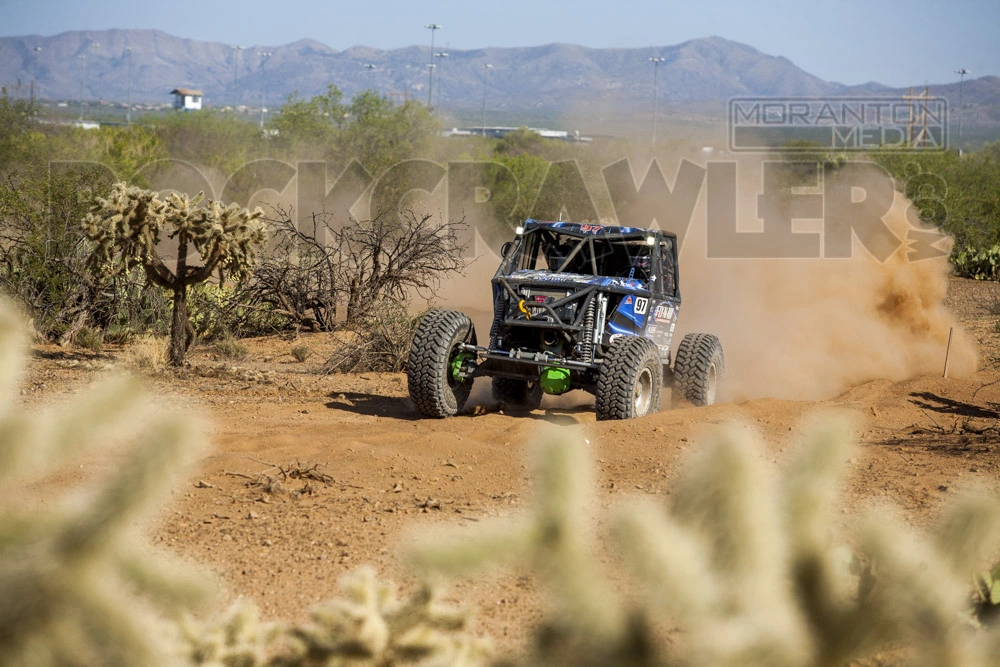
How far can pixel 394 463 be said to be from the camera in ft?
25.5

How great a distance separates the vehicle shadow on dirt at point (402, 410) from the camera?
10766mm

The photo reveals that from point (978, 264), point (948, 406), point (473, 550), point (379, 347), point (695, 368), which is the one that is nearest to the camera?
point (473, 550)

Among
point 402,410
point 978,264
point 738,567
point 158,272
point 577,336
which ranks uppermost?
point 978,264

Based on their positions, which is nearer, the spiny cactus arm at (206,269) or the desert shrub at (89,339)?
the spiny cactus arm at (206,269)

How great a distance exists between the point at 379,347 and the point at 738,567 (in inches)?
480

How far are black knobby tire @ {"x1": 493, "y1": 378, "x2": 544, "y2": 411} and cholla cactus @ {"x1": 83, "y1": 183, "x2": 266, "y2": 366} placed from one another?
3.59 metres

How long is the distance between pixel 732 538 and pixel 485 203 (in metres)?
34.7

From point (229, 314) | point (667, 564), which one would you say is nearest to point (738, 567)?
point (667, 564)

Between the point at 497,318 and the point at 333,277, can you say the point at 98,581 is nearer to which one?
the point at 497,318

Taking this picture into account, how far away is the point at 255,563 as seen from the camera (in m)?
5.51

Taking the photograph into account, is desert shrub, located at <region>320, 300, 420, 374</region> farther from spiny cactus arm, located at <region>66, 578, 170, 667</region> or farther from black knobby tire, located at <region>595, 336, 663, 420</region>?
spiny cactus arm, located at <region>66, 578, 170, 667</region>

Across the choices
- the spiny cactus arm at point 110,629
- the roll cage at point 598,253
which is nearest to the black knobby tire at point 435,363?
the roll cage at point 598,253

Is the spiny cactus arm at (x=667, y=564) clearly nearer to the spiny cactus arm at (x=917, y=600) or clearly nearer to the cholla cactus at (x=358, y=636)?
the spiny cactus arm at (x=917, y=600)

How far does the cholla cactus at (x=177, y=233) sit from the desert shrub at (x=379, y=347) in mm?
1784
